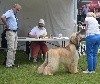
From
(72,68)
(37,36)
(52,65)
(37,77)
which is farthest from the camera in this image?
(37,36)

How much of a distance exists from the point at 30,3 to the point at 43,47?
257 cm

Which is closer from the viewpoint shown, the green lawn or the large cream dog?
the green lawn

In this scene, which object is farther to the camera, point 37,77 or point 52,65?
point 52,65

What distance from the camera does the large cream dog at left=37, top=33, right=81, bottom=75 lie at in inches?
347

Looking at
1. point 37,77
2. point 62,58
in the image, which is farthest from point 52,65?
point 37,77

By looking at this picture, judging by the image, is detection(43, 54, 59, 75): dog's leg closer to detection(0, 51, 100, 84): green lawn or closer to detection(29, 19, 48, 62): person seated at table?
detection(0, 51, 100, 84): green lawn

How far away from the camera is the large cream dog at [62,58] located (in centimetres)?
880

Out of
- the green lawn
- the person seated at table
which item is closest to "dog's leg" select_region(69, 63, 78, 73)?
the green lawn

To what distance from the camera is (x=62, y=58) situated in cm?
891

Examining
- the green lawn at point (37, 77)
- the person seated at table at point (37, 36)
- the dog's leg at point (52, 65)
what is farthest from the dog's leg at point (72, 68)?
the person seated at table at point (37, 36)

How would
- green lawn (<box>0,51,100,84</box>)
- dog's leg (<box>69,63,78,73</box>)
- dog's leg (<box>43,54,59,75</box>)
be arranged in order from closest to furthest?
green lawn (<box>0,51,100,84</box>) → dog's leg (<box>43,54,59,75</box>) → dog's leg (<box>69,63,78,73</box>)

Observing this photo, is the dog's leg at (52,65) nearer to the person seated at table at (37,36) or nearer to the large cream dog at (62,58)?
the large cream dog at (62,58)

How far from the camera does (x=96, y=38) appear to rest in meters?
8.81

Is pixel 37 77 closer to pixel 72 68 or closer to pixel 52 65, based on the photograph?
pixel 52 65
